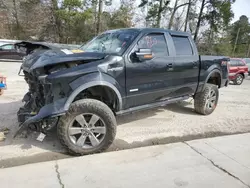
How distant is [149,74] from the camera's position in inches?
147

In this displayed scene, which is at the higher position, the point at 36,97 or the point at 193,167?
the point at 36,97

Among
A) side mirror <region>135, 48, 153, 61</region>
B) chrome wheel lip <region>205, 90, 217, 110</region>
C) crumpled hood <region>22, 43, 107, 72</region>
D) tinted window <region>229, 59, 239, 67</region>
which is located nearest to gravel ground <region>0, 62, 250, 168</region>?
chrome wheel lip <region>205, 90, 217, 110</region>

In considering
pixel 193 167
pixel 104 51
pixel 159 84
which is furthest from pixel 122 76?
pixel 193 167

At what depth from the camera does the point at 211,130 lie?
443cm

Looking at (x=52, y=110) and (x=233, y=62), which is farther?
(x=233, y=62)

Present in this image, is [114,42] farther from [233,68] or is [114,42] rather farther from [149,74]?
[233,68]

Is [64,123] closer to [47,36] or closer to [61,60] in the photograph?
[61,60]

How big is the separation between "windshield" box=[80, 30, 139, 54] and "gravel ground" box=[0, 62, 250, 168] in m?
1.61

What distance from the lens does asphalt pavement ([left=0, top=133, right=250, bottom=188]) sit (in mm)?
2541

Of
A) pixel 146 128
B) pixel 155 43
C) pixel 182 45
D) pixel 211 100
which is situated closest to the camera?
pixel 155 43

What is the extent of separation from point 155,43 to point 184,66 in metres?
0.89

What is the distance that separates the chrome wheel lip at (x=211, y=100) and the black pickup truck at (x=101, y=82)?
3.22 ft

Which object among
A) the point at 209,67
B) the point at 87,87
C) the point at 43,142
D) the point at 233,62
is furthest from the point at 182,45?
the point at 233,62

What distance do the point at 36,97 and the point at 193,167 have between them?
2.62 meters
